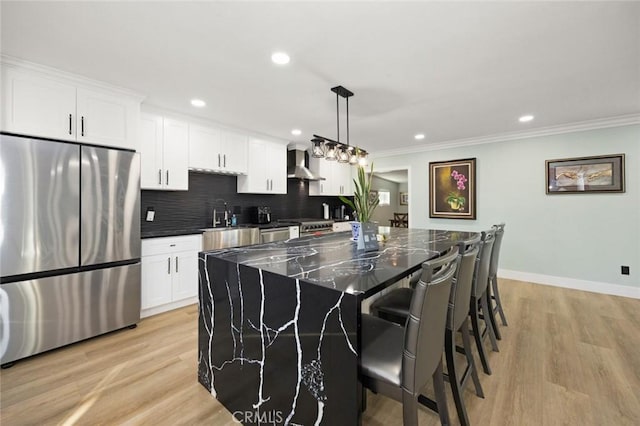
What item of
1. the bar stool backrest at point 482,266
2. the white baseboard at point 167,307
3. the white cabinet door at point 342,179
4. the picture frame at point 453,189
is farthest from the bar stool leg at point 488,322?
the white cabinet door at point 342,179

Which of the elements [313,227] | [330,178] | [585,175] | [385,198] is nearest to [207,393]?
[313,227]

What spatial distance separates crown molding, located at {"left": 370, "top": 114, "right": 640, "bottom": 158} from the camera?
3727 mm

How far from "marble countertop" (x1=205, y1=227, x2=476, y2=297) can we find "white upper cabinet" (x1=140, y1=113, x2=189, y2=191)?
1924 millimetres

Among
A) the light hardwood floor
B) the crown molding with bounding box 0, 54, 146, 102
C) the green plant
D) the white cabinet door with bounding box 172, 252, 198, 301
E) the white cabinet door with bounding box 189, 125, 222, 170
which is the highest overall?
the crown molding with bounding box 0, 54, 146, 102

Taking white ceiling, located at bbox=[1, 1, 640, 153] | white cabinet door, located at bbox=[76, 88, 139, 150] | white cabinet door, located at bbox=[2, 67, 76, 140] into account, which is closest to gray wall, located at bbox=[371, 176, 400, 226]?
white ceiling, located at bbox=[1, 1, 640, 153]

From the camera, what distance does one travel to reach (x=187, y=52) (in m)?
2.13

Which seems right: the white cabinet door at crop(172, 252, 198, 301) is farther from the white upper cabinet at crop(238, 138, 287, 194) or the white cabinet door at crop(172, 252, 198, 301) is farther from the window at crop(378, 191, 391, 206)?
the window at crop(378, 191, 391, 206)

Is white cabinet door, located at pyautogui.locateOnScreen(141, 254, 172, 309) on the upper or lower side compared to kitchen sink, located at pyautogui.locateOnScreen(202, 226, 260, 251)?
lower

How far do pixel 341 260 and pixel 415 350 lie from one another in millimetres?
774

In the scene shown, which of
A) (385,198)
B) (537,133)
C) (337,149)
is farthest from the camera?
(385,198)

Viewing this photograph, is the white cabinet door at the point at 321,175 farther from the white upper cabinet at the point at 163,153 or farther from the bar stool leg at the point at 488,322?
the bar stool leg at the point at 488,322

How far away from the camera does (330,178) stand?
20.1ft

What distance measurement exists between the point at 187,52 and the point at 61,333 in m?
2.64

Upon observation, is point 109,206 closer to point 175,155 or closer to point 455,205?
point 175,155
